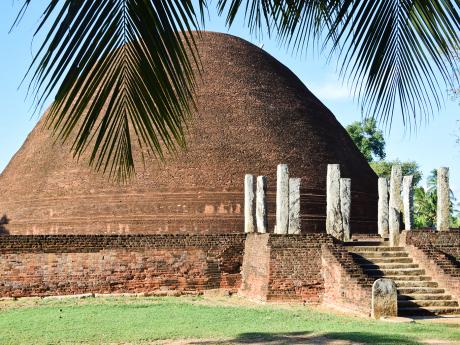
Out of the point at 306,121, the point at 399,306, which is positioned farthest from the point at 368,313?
the point at 306,121

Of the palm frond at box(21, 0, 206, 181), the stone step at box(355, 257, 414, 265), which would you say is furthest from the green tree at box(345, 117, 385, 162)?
the palm frond at box(21, 0, 206, 181)

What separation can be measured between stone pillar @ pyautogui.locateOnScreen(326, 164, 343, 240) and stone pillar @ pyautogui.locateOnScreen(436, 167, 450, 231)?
2357 mm

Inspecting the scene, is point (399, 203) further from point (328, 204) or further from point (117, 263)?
point (117, 263)

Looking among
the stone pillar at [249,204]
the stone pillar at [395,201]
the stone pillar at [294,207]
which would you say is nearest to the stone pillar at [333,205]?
the stone pillar at [294,207]

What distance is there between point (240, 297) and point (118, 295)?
7.93 feet

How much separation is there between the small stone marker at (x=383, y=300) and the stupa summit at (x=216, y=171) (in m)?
8.72

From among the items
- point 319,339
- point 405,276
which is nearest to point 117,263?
point 405,276

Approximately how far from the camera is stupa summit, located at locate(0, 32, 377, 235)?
62.1 feet

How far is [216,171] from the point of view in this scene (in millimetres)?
19391

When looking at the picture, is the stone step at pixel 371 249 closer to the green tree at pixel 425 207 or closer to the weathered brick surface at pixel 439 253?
the weathered brick surface at pixel 439 253

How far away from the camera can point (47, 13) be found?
1881 mm

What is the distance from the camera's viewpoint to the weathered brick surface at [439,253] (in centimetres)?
1147

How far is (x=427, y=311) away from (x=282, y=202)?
405 centimetres

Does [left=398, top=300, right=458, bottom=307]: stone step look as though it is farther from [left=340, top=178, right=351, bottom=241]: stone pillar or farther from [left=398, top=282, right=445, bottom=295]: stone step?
[left=340, top=178, right=351, bottom=241]: stone pillar
